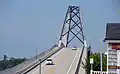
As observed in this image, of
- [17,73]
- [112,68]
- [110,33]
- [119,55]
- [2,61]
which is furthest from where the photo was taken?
[17,73]

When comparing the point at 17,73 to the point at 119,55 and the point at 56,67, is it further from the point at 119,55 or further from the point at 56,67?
the point at 119,55

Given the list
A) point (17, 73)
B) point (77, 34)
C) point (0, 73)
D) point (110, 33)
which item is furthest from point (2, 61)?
point (77, 34)

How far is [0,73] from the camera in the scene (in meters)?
23.3

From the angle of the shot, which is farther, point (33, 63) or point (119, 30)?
point (33, 63)

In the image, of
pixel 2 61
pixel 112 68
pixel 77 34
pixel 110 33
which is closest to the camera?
pixel 112 68

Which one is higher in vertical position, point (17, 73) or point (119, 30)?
point (119, 30)

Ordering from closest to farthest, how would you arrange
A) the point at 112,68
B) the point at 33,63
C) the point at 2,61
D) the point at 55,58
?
the point at 112,68 < the point at 2,61 < the point at 33,63 < the point at 55,58

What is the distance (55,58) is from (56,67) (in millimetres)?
10043

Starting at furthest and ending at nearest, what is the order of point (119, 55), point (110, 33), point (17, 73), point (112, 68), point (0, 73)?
1. point (17, 73)
2. point (0, 73)
3. point (110, 33)
4. point (112, 68)
5. point (119, 55)

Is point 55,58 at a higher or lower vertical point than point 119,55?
lower

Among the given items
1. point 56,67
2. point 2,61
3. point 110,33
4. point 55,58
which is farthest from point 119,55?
point 55,58

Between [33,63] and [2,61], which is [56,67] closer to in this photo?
[33,63]

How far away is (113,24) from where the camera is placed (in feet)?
69.3

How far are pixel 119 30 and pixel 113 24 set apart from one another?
1011 millimetres
